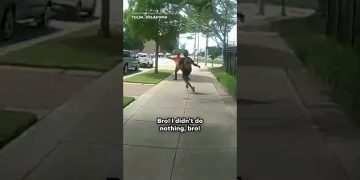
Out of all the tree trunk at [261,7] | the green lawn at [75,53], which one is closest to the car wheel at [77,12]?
the green lawn at [75,53]

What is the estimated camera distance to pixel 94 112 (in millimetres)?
3055

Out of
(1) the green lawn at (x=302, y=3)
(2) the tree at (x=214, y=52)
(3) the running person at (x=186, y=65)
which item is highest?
(1) the green lawn at (x=302, y=3)

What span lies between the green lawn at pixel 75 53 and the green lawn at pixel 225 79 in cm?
75

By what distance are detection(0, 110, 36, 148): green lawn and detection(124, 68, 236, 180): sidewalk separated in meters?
0.83

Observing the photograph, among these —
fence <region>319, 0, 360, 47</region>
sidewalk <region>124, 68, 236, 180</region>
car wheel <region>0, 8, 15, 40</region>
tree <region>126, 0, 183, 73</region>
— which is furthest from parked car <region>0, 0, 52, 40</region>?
fence <region>319, 0, 360, 47</region>

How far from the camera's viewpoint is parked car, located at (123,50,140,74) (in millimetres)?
3025

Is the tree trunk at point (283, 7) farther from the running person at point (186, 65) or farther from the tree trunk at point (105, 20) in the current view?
the tree trunk at point (105, 20)

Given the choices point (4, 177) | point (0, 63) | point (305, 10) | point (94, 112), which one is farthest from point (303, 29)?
point (4, 177)

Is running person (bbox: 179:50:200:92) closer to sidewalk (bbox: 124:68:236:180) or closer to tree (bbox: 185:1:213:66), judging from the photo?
sidewalk (bbox: 124:68:236:180)

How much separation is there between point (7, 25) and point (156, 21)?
1.20 meters

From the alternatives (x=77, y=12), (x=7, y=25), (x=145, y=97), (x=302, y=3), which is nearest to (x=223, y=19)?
(x=302, y=3)

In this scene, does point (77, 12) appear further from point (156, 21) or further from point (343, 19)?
point (343, 19)

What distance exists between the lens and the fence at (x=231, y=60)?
2.95m

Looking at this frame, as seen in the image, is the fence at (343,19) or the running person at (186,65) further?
the running person at (186,65)
